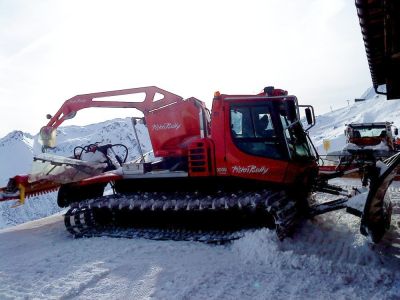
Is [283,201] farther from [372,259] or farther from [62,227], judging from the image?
[62,227]

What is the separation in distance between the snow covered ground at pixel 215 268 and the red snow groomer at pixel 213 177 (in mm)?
401

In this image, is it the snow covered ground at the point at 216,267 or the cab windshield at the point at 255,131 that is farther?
the cab windshield at the point at 255,131

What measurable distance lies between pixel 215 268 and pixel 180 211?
2175mm

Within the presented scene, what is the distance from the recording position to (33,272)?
564 centimetres

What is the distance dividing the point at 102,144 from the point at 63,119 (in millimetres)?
1584

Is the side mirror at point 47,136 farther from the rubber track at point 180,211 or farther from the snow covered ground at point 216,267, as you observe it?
the snow covered ground at point 216,267

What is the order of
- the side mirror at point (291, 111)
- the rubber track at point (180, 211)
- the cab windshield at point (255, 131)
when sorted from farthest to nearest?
the side mirror at point (291, 111) → the cab windshield at point (255, 131) → the rubber track at point (180, 211)

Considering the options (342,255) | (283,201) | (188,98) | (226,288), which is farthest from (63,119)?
(342,255)

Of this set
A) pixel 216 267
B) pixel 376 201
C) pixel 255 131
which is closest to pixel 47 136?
pixel 255 131

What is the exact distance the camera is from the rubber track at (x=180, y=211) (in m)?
6.15

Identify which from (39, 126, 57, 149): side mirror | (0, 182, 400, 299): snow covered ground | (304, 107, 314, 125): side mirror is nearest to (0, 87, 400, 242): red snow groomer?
(304, 107, 314, 125): side mirror

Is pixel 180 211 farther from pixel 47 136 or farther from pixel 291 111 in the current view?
pixel 47 136

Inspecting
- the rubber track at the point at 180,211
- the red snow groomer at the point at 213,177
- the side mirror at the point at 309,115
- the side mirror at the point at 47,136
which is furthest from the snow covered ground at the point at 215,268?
the side mirror at the point at 47,136

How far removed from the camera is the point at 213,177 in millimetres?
7266
